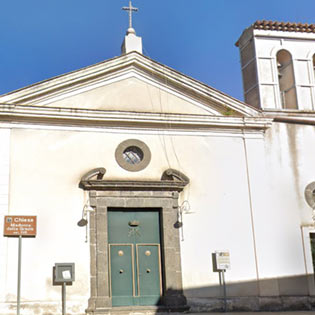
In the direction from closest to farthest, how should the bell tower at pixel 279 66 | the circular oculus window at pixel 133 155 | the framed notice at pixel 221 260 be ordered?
the framed notice at pixel 221 260
the circular oculus window at pixel 133 155
the bell tower at pixel 279 66

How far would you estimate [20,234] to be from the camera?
41.4ft

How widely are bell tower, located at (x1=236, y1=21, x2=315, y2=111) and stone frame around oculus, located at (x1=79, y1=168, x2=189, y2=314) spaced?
3.70m

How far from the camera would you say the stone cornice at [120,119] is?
13523mm

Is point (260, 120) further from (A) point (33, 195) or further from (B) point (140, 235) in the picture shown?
(A) point (33, 195)

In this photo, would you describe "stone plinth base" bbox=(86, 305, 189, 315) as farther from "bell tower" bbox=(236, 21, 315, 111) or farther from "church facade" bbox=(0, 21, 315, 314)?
"bell tower" bbox=(236, 21, 315, 111)

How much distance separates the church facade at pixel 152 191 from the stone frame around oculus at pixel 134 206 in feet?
0.09

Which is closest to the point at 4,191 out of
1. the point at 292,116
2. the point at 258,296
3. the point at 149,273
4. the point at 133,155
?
the point at 133,155

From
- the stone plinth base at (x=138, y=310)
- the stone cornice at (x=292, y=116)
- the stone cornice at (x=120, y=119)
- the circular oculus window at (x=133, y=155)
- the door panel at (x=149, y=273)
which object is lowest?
the stone plinth base at (x=138, y=310)

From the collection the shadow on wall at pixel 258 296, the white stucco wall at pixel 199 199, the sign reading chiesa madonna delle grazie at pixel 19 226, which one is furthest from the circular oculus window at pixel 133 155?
the shadow on wall at pixel 258 296

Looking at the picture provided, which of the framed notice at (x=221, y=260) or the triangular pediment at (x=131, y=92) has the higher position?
the triangular pediment at (x=131, y=92)

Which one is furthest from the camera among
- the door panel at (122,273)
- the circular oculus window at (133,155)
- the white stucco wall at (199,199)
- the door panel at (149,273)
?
the circular oculus window at (133,155)

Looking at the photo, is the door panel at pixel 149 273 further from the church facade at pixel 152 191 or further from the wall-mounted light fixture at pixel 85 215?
the wall-mounted light fixture at pixel 85 215

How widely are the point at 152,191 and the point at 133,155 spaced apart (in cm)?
A: 102

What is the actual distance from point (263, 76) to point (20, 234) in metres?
7.73
